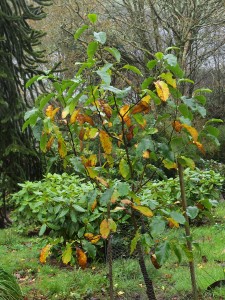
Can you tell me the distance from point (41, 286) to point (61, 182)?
2.02 m

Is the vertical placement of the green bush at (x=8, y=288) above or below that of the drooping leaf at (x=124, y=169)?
below

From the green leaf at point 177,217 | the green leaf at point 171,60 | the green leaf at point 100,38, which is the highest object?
the green leaf at point 100,38

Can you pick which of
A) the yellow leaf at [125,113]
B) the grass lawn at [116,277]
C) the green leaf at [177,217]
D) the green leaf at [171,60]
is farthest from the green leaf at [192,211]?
the grass lawn at [116,277]

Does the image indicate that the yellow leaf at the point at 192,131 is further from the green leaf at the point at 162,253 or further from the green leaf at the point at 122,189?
the green leaf at the point at 162,253

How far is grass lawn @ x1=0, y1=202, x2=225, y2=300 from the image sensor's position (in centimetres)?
374

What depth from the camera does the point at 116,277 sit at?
4.20 m

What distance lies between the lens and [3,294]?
3088mm

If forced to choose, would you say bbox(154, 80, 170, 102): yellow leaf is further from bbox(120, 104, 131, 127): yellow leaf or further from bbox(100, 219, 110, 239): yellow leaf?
bbox(100, 219, 110, 239): yellow leaf

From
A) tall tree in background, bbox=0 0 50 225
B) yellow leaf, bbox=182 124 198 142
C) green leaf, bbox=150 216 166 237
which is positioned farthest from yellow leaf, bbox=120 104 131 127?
tall tree in background, bbox=0 0 50 225

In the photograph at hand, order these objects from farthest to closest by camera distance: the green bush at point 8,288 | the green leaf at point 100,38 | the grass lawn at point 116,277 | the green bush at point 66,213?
the green bush at point 66,213
the grass lawn at point 116,277
the green bush at point 8,288
the green leaf at point 100,38

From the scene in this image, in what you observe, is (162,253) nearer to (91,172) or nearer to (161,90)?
(91,172)

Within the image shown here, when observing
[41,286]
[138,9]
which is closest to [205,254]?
[41,286]

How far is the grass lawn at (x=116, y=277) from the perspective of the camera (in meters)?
3.74

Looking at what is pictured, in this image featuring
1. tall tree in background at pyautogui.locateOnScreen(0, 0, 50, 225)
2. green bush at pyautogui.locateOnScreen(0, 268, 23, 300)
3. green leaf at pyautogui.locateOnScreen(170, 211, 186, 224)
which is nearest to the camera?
green leaf at pyautogui.locateOnScreen(170, 211, 186, 224)
